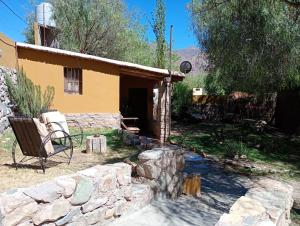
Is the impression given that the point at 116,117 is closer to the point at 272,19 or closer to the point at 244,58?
the point at 244,58

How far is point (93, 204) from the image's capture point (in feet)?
14.0

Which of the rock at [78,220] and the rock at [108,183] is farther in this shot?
the rock at [108,183]

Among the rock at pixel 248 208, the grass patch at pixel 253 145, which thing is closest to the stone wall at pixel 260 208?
the rock at pixel 248 208

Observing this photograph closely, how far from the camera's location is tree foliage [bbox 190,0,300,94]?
10344mm

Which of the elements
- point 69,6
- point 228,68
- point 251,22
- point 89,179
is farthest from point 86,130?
point 69,6

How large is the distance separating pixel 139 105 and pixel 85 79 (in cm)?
434

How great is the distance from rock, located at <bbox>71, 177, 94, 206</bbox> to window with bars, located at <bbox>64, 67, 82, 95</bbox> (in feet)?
30.2

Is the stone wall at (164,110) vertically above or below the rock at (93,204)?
above

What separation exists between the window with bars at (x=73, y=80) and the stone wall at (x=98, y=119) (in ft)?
3.00

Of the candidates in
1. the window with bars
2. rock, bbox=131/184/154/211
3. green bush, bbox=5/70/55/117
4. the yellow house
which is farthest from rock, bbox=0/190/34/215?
the window with bars

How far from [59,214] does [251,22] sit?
30.3 feet

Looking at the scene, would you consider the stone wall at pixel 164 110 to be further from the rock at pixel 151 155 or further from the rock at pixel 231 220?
the rock at pixel 231 220

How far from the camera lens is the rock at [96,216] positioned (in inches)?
167

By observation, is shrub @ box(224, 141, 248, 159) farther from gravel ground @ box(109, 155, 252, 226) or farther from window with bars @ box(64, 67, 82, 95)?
window with bars @ box(64, 67, 82, 95)
